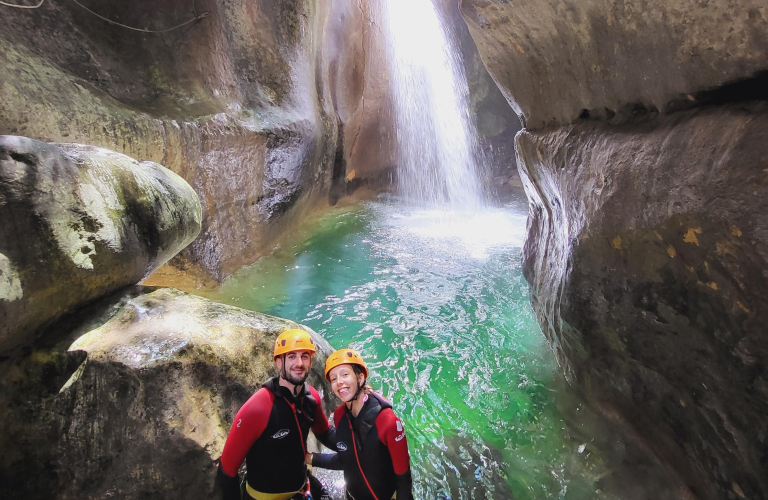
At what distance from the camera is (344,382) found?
2.15m

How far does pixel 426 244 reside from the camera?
332 inches

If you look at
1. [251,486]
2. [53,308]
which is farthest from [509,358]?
[53,308]

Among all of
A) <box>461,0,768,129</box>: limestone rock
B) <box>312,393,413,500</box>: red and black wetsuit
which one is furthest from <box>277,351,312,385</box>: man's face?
<box>461,0,768,129</box>: limestone rock

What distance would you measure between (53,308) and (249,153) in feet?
15.5

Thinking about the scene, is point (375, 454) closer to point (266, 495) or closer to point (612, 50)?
point (266, 495)

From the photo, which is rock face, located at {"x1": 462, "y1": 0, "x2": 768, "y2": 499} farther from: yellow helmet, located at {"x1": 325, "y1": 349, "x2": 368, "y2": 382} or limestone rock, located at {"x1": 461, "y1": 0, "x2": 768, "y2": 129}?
yellow helmet, located at {"x1": 325, "y1": 349, "x2": 368, "y2": 382}

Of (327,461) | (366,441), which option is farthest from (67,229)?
(366,441)

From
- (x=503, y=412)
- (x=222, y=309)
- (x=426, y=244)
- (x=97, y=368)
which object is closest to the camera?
(x=97, y=368)

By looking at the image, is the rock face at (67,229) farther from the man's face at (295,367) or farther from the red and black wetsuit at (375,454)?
the red and black wetsuit at (375,454)

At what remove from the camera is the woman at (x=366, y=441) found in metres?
2.12

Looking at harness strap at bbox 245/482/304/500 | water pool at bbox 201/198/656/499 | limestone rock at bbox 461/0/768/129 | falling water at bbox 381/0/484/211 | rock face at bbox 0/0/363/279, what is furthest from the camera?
falling water at bbox 381/0/484/211

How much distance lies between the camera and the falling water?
13.0m

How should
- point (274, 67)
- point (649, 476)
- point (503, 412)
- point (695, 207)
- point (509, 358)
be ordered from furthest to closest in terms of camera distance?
point (274, 67) < point (509, 358) < point (503, 412) < point (649, 476) < point (695, 207)

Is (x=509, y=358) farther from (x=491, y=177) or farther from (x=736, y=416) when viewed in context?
(x=491, y=177)
